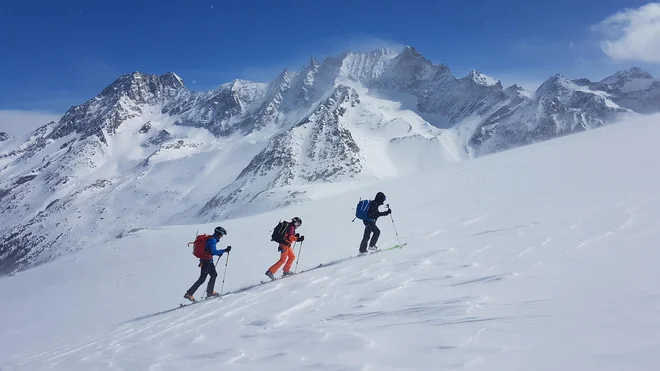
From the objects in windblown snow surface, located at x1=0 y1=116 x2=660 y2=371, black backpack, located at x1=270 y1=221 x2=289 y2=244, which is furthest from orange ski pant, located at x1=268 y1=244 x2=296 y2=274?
windblown snow surface, located at x1=0 y1=116 x2=660 y2=371

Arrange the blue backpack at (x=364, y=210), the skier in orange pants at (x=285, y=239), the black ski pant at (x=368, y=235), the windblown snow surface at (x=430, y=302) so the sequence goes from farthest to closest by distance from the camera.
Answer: the blue backpack at (x=364, y=210)
the black ski pant at (x=368, y=235)
the skier in orange pants at (x=285, y=239)
the windblown snow surface at (x=430, y=302)

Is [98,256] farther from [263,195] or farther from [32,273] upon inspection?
[263,195]

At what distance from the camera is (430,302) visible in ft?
23.7

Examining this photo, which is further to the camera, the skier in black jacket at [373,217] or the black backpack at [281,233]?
the skier in black jacket at [373,217]

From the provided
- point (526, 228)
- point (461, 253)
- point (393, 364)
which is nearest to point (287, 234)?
point (461, 253)

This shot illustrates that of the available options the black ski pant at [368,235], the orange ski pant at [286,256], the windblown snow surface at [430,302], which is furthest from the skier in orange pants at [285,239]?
the black ski pant at [368,235]

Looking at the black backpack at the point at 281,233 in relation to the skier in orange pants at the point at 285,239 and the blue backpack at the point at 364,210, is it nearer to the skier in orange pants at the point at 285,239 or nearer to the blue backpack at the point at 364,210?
the skier in orange pants at the point at 285,239

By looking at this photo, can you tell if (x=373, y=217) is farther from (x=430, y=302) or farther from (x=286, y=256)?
(x=430, y=302)

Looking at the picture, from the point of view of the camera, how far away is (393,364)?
500 centimetres

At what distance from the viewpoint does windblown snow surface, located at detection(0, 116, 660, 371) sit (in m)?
4.98

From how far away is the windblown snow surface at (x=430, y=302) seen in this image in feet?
16.4

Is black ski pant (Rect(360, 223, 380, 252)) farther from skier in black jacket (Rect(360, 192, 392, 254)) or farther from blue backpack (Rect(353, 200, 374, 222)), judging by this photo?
blue backpack (Rect(353, 200, 374, 222))

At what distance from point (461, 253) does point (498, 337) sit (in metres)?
5.99

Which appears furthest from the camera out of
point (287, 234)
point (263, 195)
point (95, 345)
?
point (263, 195)
